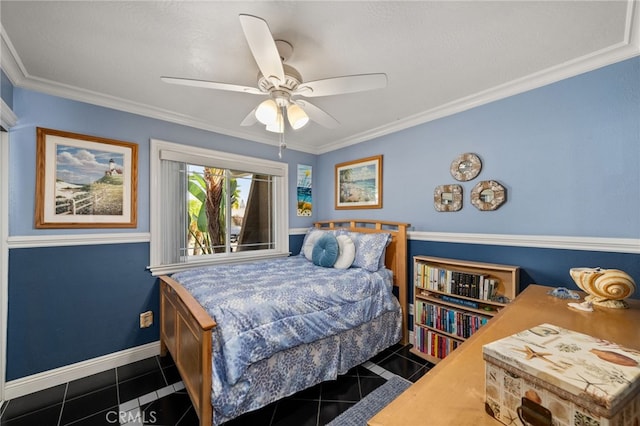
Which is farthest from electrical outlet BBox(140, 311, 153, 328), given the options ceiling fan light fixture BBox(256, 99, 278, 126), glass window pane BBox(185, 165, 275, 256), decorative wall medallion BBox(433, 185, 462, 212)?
decorative wall medallion BBox(433, 185, 462, 212)

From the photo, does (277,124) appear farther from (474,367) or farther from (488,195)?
(488,195)

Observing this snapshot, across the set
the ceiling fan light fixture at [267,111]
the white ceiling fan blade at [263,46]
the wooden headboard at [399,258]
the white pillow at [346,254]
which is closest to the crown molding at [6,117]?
the ceiling fan light fixture at [267,111]

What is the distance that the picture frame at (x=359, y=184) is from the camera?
325 cm

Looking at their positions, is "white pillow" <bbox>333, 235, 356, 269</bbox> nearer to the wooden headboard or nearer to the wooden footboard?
the wooden headboard

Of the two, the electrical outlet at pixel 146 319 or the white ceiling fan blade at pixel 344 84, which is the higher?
the white ceiling fan blade at pixel 344 84

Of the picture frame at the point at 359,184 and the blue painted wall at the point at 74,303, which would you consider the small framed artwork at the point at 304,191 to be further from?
the blue painted wall at the point at 74,303

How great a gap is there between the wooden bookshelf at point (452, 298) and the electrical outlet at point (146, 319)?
2.63 meters

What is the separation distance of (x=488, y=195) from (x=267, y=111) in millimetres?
2014

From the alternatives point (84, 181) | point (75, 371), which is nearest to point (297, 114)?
point (84, 181)

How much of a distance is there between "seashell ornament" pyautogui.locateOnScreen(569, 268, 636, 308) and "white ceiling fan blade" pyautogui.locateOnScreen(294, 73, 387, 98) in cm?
154

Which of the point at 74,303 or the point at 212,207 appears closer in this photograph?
the point at 74,303

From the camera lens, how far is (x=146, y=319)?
2.56 meters

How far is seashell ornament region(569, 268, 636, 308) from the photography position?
4.27 feet

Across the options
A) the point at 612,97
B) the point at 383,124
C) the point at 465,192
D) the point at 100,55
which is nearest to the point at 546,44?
the point at 612,97
